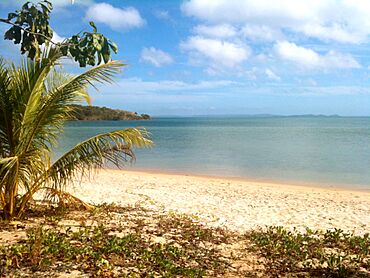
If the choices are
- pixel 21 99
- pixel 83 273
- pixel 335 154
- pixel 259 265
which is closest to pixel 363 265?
pixel 259 265

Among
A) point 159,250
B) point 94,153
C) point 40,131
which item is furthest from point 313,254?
point 40,131

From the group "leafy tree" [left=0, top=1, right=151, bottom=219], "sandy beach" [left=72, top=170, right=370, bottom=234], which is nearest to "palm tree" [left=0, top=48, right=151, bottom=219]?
"leafy tree" [left=0, top=1, right=151, bottom=219]

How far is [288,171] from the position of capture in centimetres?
2106

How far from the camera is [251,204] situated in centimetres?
1084

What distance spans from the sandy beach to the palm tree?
8.81ft

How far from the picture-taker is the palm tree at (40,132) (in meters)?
6.31

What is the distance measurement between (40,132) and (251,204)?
6209mm

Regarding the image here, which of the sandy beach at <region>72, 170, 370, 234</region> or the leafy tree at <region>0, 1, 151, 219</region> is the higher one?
the leafy tree at <region>0, 1, 151, 219</region>

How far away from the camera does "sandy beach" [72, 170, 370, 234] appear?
28.1ft

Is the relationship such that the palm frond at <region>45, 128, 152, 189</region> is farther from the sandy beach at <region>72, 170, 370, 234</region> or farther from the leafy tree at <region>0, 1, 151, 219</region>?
the sandy beach at <region>72, 170, 370, 234</region>

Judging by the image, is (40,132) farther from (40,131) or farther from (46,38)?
(46,38)

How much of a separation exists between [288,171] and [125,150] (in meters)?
15.5

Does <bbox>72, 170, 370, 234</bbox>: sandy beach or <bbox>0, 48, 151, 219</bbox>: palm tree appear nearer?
<bbox>0, 48, 151, 219</bbox>: palm tree

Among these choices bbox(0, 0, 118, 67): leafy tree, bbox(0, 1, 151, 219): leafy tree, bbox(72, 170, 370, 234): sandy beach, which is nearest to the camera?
bbox(0, 0, 118, 67): leafy tree
